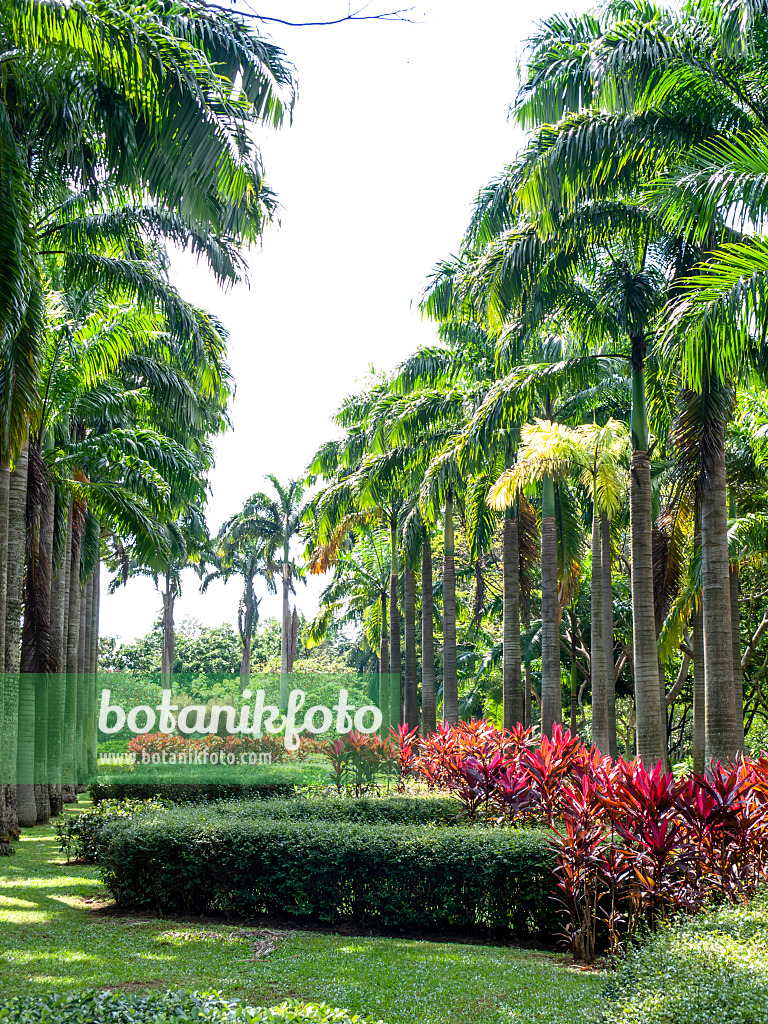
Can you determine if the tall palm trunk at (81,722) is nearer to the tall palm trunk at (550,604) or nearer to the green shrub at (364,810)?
the green shrub at (364,810)

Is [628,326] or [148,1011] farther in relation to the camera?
[628,326]

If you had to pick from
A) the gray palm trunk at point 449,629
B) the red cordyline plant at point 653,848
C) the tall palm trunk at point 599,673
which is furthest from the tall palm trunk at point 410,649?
the red cordyline plant at point 653,848

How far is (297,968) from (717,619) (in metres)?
5.89

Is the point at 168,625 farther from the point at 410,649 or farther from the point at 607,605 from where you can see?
the point at 607,605

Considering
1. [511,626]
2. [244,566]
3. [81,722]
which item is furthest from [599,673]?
[244,566]

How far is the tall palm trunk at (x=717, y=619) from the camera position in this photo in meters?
9.59

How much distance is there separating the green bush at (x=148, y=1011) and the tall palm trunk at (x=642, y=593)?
24.3 ft

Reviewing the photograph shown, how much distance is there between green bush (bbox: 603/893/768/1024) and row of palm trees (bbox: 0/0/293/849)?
6098 mm

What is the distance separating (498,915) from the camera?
26.3 ft

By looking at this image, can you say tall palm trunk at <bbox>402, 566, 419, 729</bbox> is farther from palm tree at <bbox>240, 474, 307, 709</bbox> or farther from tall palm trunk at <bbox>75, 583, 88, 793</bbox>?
palm tree at <bbox>240, 474, 307, 709</bbox>

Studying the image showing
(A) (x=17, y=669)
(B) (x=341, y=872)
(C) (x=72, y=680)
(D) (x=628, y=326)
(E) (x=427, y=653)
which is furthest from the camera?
(E) (x=427, y=653)

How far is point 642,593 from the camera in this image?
37.6 ft

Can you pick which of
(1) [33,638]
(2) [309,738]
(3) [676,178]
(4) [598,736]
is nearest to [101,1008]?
(3) [676,178]

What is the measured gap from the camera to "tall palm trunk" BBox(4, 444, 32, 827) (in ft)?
39.0
